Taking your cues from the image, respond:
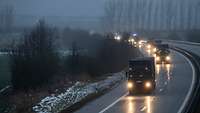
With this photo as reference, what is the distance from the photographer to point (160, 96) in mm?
47688

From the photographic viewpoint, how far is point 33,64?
75875 millimetres

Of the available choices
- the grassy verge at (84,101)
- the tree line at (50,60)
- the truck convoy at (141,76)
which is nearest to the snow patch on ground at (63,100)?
the grassy verge at (84,101)

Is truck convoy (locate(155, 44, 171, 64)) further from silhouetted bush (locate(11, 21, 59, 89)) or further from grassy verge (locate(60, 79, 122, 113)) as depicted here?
grassy verge (locate(60, 79, 122, 113))

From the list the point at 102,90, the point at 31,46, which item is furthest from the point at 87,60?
the point at 102,90

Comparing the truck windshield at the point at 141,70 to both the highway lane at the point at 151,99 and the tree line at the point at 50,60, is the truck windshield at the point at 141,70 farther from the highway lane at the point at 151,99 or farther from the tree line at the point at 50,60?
the tree line at the point at 50,60

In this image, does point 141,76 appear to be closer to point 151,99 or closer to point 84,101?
point 151,99

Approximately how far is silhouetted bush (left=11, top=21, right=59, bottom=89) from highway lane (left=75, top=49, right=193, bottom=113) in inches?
574

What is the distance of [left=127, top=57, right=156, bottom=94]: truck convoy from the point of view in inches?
1987

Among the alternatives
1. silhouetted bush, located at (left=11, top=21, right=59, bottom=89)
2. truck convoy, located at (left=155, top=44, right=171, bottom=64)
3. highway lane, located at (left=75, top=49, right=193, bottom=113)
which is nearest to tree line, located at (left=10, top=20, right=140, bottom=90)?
silhouetted bush, located at (left=11, top=21, right=59, bottom=89)

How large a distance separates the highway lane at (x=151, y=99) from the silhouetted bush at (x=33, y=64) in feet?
47.8

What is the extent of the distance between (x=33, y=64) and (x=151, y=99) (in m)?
32.0

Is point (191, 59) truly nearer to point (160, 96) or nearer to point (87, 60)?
point (87, 60)

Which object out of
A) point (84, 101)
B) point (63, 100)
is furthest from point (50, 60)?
point (84, 101)

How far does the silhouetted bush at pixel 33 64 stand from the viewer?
72562 millimetres
